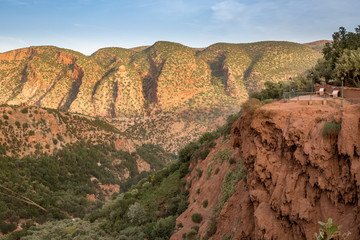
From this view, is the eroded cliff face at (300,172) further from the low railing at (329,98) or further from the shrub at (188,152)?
the shrub at (188,152)

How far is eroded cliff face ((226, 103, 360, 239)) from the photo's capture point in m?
8.32

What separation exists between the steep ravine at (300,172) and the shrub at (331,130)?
0.37 feet

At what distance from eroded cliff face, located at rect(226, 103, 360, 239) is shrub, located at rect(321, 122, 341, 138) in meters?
0.11

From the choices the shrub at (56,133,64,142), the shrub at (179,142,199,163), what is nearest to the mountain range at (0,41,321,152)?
the shrub at (56,133,64,142)

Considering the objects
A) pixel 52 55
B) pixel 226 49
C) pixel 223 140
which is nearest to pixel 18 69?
pixel 52 55

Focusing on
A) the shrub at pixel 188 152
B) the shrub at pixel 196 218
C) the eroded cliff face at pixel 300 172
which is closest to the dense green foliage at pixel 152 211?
the shrub at pixel 188 152

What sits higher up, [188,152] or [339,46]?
[339,46]

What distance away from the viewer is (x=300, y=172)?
957 centimetres

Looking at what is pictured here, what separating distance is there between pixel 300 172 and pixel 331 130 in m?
1.58

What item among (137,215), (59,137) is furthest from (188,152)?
(59,137)

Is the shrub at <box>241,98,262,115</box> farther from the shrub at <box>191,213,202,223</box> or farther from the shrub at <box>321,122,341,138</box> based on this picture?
the shrub at <box>191,213,202,223</box>

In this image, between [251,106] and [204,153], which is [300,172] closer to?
[251,106]

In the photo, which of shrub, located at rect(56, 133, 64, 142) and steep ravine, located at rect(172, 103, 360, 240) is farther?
shrub, located at rect(56, 133, 64, 142)

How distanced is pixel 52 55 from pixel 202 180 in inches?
6251
